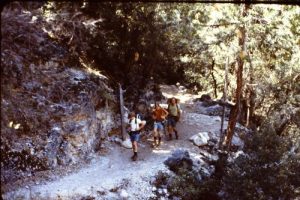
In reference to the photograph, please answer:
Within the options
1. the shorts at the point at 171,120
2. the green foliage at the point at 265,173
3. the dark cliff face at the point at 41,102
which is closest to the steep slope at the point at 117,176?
the dark cliff face at the point at 41,102

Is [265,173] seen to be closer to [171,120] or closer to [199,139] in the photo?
[171,120]


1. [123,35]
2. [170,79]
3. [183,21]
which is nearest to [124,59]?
[123,35]

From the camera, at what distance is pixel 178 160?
54.0 feet

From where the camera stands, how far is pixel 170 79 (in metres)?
33.3

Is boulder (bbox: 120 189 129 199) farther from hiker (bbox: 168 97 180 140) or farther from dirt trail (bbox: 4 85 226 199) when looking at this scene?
hiker (bbox: 168 97 180 140)

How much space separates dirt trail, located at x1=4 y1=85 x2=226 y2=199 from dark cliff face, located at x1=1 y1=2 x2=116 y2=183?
720 millimetres

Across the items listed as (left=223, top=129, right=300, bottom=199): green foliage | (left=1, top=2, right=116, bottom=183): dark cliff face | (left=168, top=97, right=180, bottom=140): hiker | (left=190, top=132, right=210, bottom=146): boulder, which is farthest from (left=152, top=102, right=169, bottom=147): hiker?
(left=223, top=129, right=300, bottom=199): green foliage

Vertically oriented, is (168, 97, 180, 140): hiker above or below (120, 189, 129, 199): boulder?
above

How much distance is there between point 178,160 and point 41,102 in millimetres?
7420

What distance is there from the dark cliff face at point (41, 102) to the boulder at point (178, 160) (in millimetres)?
2966

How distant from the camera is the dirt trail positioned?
1297 centimetres

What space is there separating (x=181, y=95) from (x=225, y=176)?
16.9 metres

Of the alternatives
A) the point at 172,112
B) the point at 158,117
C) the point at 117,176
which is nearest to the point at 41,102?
the point at 117,176

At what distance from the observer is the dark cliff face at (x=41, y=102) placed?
7.77 m
